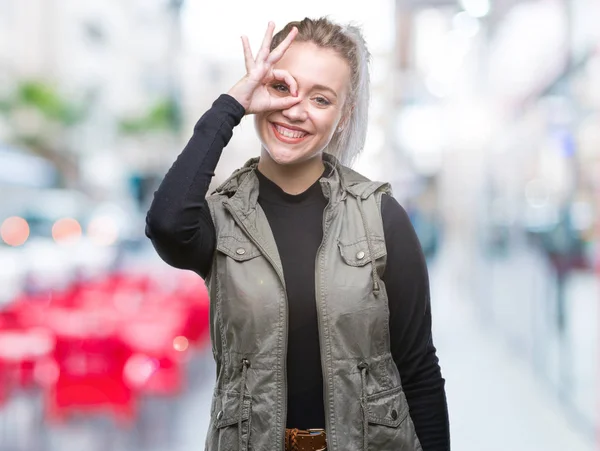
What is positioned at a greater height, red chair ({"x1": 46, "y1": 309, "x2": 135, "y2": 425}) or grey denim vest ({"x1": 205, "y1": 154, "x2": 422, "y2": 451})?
grey denim vest ({"x1": 205, "y1": 154, "x2": 422, "y2": 451})

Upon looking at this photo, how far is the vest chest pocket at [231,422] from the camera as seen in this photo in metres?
1.62

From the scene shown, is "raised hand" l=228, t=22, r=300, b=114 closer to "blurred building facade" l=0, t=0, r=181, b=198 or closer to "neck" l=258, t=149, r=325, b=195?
"neck" l=258, t=149, r=325, b=195

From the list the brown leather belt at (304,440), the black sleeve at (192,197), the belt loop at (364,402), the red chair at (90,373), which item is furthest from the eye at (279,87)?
the red chair at (90,373)

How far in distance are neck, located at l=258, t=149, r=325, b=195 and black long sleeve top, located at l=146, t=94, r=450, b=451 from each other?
0.02 metres

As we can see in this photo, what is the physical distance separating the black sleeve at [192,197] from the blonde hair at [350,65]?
242 millimetres

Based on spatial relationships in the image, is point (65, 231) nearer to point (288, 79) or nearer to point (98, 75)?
point (288, 79)

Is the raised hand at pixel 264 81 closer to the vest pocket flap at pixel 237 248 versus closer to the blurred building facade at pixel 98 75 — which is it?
the vest pocket flap at pixel 237 248

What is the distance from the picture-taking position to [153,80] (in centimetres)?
3922

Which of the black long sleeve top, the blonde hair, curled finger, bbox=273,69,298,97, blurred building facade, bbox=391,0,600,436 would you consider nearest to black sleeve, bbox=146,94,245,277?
the black long sleeve top

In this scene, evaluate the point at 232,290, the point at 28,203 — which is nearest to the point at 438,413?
the point at 232,290

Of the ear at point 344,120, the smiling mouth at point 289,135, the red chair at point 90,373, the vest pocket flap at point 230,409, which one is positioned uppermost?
the ear at point 344,120

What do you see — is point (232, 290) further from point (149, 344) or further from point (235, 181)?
point (149, 344)

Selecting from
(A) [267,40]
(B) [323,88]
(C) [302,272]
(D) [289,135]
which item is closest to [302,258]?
(C) [302,272]

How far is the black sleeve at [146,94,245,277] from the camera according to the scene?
1.60 metres
